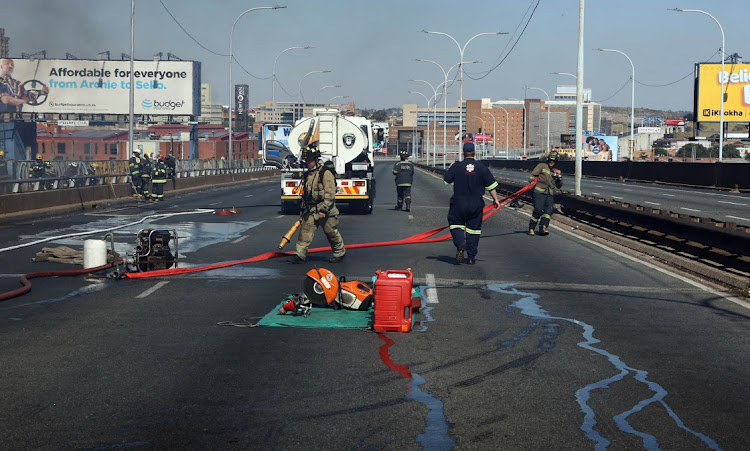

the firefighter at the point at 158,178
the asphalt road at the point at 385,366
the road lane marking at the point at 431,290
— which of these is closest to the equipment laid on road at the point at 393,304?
the asphalt road at the point at 385,366

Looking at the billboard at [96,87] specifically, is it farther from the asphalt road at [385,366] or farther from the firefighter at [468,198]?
the firefighter at [468,198]

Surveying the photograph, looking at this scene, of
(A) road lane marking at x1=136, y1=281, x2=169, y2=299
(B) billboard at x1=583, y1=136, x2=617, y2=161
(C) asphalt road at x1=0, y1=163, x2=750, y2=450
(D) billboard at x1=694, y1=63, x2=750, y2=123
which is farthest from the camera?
(B) billboard at x1=583, y1=136, x2=617, y2=161

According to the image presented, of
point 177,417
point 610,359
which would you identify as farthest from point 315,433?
point 610,359

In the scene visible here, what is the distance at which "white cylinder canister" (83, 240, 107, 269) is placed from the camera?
14195mm

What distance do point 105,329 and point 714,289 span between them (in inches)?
327

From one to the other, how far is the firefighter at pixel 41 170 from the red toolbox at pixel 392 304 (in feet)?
104

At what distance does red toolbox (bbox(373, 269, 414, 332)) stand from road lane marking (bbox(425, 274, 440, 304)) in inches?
82.6

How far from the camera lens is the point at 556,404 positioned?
6793 mm

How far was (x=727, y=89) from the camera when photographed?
7825 centimetres

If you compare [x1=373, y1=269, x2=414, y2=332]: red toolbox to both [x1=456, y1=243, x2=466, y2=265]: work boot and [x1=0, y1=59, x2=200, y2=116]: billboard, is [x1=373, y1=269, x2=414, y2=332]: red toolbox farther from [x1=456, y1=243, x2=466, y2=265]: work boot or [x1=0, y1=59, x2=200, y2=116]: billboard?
[x1=0, y1=59, x2=200, y2=116]: billboard

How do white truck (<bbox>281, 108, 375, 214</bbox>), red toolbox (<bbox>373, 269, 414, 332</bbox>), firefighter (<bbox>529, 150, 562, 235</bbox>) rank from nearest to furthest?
1. red toolbox (<bbox>373, 269, 414, 332</bbox>)
2. firefighter (<bbox>529, 150, 562, 235</bbox>)
3. white truck (<bbox>281, 108, 375, 214</bbox>)

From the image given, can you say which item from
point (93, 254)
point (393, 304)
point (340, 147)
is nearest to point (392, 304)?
point (393, 304)

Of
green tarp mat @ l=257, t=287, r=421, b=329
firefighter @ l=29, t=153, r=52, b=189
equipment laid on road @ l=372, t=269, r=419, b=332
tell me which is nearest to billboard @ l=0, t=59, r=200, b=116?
firefighter @ l=29, t=153, r=52, b=189

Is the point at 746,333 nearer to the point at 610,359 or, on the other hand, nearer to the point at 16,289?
the point at 610,359
